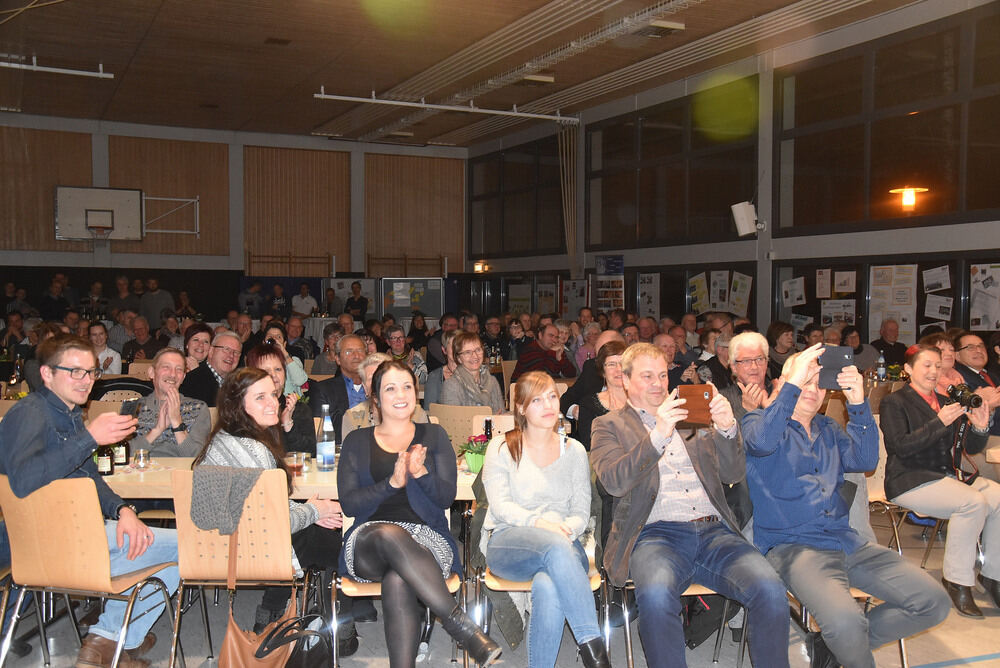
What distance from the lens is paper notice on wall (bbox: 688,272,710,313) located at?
12.4 m

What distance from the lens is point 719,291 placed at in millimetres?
12102

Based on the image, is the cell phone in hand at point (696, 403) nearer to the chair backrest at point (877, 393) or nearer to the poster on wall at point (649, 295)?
the chair backrest at point (877, 393)

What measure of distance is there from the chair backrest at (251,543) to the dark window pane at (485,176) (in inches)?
591

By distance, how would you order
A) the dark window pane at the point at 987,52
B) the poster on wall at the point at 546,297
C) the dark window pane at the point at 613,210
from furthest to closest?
the poster on wall at the point at 546,297, the dark window pane at the point at 613,210, the dark window pane at the point at 987,52

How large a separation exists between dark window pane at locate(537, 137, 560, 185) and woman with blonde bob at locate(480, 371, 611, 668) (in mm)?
12609

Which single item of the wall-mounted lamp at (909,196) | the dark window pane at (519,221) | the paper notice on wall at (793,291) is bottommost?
the paper notice on wall at (793,291)

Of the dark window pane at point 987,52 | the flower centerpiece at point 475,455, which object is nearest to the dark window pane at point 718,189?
the dark window pane at point 987,52

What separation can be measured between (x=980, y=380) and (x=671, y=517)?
10.7ft

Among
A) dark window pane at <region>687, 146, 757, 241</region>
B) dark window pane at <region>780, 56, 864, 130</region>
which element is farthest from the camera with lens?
dark window pane at <region>687, 146, 757, 241</region>

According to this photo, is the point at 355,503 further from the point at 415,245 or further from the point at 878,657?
the point at 415,245

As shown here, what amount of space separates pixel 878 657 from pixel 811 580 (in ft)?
3.31

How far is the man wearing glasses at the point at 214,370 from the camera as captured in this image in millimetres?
5797

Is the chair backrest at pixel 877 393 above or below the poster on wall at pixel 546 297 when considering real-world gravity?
below

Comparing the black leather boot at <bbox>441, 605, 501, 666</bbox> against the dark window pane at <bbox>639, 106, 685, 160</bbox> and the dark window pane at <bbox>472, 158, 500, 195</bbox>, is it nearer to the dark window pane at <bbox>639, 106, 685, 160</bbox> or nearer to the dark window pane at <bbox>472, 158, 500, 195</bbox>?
the dark window pane at <bbox>639, 106, 685, 160</bbox>
